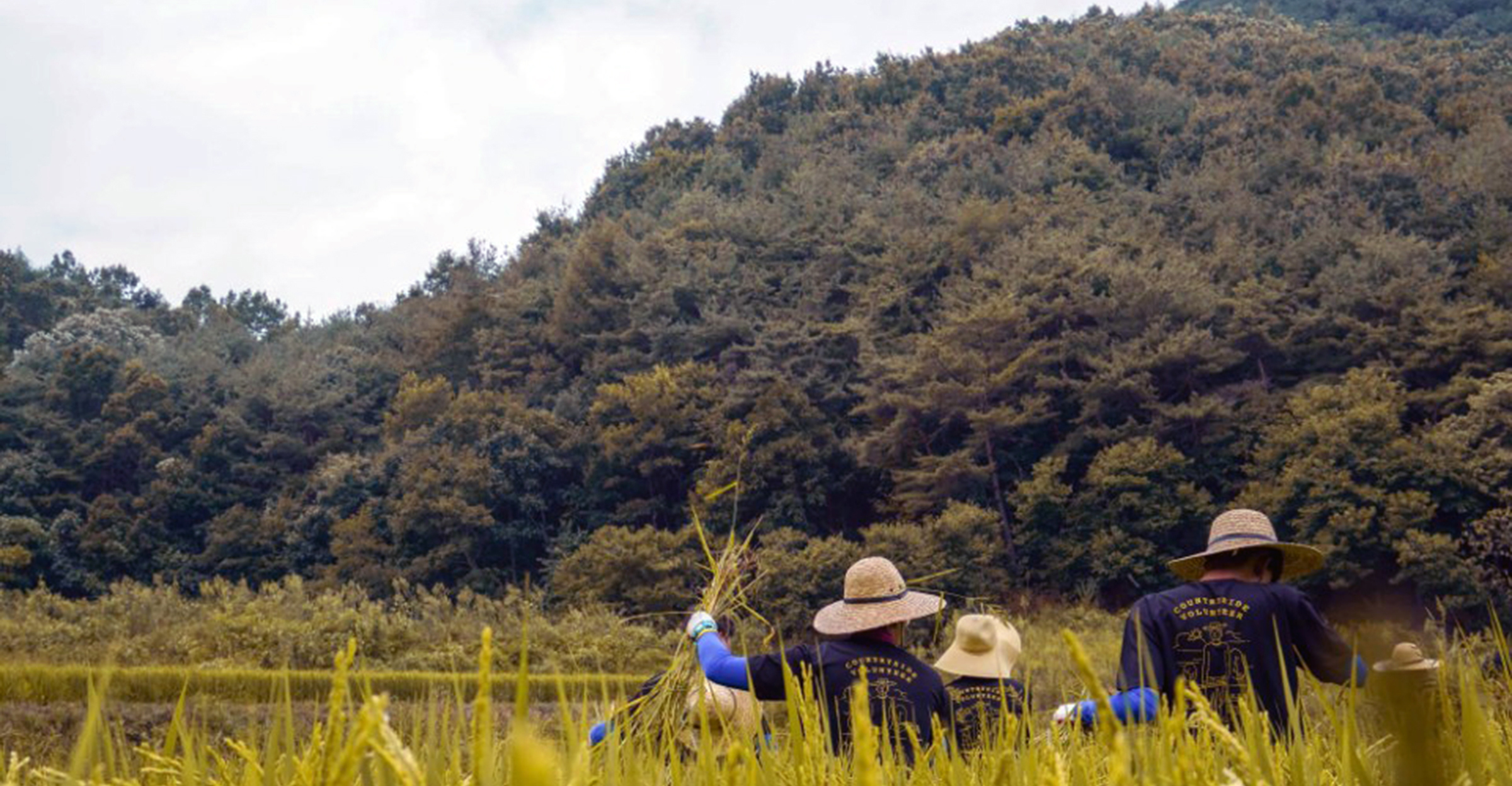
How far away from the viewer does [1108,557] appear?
23531 millimetres

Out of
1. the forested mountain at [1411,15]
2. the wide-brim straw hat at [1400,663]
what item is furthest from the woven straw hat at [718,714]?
the forested mountain at [1411,15]

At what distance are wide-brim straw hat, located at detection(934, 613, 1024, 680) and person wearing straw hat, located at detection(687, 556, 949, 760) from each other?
22 cm

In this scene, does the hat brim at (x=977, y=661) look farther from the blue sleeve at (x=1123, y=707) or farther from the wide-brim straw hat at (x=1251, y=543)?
the blue sleeve at (x=1123, y=707)

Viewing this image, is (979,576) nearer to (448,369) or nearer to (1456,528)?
(1456,528)

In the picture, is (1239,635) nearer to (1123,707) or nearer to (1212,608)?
(1212,608)

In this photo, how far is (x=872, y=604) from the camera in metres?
3.35

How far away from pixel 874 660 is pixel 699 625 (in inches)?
34.6

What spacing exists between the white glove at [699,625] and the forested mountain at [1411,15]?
67200mm

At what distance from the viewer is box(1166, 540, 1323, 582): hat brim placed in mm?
3406

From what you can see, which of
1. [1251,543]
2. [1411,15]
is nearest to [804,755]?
[1251,543]

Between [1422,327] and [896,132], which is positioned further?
[896,132]

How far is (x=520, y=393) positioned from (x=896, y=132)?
20.5 m

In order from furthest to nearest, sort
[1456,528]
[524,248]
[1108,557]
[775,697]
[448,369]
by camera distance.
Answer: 1. [524,248]
2. [448,369]
3. [1108,557]
4. [1456,528]
5. [775,697]

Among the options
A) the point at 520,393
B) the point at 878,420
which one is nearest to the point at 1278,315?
the point at 878,420
